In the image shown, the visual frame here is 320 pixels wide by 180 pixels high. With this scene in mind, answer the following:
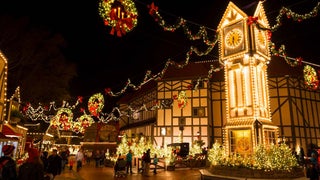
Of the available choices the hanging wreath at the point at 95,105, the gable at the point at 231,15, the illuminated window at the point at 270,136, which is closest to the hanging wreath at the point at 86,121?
the hanging wreath at the point at 95,105

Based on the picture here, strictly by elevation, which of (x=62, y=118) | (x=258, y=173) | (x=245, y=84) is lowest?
(x=258, y=173)

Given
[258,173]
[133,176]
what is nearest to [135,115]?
[133,176]

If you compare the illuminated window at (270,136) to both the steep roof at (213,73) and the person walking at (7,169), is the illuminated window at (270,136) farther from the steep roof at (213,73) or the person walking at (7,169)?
the steep roof at (213,73)

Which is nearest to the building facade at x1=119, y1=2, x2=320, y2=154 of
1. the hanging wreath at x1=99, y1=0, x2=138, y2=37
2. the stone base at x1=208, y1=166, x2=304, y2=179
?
the stone base at x1=208, y1=166, x2=304, y2=179

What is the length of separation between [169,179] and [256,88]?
21.4 ft

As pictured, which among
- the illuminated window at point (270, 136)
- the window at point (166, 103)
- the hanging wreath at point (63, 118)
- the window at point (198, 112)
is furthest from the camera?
the window at point (166, 103)

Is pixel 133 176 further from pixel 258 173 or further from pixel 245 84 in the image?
pixel 245 84

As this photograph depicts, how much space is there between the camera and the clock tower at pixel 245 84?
13680mm

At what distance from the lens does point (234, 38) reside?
49.3 feet

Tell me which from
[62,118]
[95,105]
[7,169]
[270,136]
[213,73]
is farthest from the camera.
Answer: [213,73]

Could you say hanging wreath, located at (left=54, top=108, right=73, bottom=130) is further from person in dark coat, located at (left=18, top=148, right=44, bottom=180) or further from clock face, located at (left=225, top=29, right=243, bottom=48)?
person in dark coat, located at (left=18, top=148, right=44, bottom=180)

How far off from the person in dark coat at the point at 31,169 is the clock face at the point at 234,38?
479 inches

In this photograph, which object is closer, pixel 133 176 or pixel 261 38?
pixel 261 38

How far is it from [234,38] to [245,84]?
8.91 feet
